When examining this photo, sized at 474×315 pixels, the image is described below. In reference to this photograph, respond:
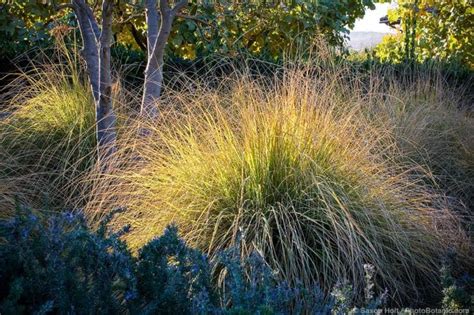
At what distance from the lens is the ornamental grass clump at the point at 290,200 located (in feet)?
11.1

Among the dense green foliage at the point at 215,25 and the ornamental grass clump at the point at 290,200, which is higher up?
the dense green foliage at the point at 215,25

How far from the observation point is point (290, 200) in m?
3.56

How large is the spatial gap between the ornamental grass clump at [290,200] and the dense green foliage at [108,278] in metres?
0.80

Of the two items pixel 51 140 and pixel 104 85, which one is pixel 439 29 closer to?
pixel 51 140

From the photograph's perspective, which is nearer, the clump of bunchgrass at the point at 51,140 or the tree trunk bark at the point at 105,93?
the tree trunk bark at the point at 105,93

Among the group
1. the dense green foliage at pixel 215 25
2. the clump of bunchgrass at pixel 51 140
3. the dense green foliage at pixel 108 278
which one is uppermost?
the dense green foliage at pixel 215 25

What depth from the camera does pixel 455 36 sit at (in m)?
11.7

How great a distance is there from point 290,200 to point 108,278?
1463mm

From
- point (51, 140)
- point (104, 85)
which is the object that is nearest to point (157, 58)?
point (104, 85)

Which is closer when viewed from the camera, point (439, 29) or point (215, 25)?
point (215, 25)

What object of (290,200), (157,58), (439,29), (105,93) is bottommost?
(290,200)

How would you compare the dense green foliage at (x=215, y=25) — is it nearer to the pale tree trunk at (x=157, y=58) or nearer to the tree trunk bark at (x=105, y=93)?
the pale tree trunk at (x=157, y=58)

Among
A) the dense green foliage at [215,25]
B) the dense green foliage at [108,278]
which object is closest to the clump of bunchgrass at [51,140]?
the dense green foliage at [215,25]

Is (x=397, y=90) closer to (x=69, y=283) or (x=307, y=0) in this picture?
(x=307, y=0)
